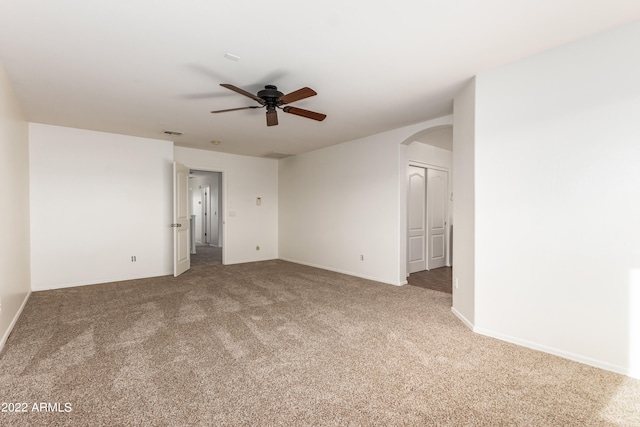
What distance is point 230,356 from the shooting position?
8.20 ft

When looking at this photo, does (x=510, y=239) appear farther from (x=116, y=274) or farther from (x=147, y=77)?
(x=116, y=274)

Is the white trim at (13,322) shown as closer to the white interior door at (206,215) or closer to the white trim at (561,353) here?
the white trim at (561,353)

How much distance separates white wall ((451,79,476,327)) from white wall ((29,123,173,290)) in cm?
509

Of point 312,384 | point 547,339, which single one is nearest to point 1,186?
point 312,384

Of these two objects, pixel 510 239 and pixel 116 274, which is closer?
pixel 510 239

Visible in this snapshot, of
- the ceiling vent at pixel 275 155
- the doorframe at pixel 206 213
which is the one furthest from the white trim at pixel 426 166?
the doorframe at pixel 206 213

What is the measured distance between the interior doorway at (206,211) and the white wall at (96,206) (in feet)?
11.0

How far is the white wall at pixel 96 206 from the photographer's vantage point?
182 inches

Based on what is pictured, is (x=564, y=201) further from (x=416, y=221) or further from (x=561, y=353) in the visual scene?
(x=416, y=221)

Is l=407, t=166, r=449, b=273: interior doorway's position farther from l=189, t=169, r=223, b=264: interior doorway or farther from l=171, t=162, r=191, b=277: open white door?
l=189, t=169, r=223, b=264: interior doorway

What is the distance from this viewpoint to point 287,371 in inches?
88.8

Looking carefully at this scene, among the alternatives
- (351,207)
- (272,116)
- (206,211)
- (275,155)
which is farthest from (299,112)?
(206,211)

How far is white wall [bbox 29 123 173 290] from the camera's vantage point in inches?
182

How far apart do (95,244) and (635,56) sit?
22.9 feet
